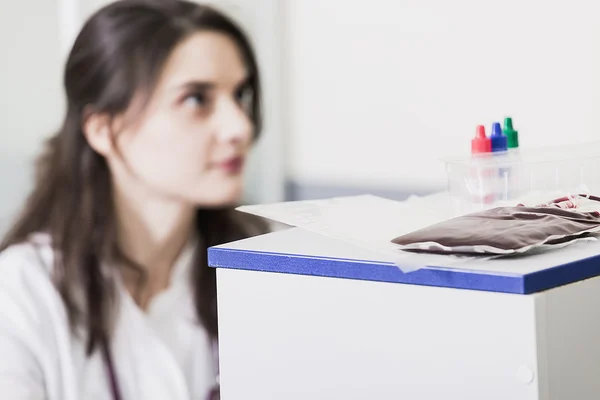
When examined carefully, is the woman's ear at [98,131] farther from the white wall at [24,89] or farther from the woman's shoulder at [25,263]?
the woman's shoulder at [25,263]

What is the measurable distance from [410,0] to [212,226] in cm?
55

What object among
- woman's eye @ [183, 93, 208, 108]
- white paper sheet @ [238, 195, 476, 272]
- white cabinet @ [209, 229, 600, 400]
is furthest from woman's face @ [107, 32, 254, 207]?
→ white cabinet @ [209, 229, 600, 400]

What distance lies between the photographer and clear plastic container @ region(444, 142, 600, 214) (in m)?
0.76

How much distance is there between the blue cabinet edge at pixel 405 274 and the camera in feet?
1.67

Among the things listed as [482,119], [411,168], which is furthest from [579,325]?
[411,168]

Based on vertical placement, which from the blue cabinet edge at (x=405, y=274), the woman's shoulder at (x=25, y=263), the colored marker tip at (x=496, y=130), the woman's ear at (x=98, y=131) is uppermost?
the woman's ear at (x=98, y=131)

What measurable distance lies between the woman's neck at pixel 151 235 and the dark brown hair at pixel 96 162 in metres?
0.03

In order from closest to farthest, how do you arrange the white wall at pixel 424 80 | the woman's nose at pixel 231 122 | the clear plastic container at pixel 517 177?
the clear plastic container at pixel 517 177 < the white wall at pixel 424 80 < the woman's nose at pixel 231 122

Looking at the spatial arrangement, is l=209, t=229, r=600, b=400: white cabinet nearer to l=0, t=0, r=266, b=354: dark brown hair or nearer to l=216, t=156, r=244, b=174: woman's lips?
l=0, t=0, r=266, b=354: dark brown hair

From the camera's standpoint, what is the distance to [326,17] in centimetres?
155

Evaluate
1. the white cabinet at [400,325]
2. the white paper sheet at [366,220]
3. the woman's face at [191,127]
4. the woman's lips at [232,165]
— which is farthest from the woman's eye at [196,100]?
the white cabinet at [400,325]

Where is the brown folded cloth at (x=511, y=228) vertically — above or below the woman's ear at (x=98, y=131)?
below

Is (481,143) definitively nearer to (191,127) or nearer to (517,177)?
(517,177)

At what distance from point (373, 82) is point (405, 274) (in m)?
0.98
